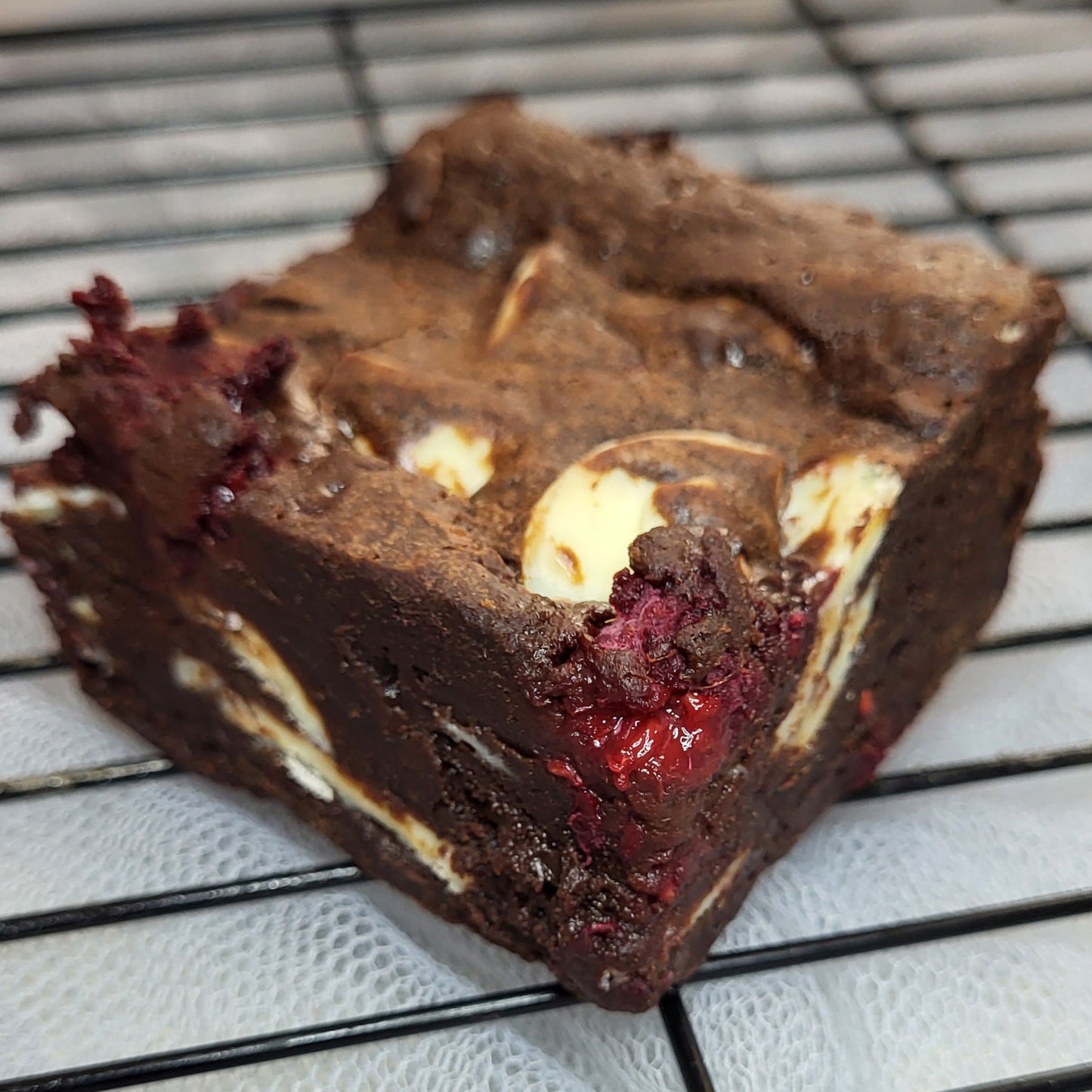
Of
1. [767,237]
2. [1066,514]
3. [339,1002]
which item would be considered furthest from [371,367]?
[1066,514]

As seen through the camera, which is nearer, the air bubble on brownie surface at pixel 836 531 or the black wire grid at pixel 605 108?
the air bubble on brownie surface at pixel 836 531

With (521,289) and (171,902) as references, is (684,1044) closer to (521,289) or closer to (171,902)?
(171,902)

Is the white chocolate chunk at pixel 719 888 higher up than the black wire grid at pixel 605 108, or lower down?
lower down

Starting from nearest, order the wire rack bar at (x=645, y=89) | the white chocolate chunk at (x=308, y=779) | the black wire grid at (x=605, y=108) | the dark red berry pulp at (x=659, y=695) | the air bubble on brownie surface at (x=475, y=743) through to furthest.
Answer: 1. the dark red berry pulp at (x=659, y=695)
2. the air bubble on brownie surface at (x=475, y=743)
3. the white chocolate chunk at (x=308, y=779)
4. the black wire grid at (x=605, y=108)
5. the wire rack bar at (x=645, y=89)

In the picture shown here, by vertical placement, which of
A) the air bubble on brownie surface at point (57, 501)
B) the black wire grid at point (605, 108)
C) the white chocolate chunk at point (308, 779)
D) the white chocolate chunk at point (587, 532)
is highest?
the black wire grid at point (605, 108)

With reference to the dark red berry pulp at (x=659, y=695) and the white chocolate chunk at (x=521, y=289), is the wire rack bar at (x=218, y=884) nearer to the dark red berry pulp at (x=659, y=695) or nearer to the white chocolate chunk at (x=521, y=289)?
the dark red berry pulp at (x=659, y=695)

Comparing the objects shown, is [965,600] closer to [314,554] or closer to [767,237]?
[767,237]

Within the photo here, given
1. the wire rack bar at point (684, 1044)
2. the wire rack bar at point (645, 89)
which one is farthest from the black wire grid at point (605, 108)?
the wire rack bar at point (684, 1044)

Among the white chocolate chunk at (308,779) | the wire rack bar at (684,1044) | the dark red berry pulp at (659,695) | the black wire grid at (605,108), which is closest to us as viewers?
the dark red berry pulp at (659,695)
